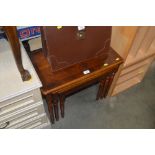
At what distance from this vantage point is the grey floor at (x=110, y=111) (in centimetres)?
168

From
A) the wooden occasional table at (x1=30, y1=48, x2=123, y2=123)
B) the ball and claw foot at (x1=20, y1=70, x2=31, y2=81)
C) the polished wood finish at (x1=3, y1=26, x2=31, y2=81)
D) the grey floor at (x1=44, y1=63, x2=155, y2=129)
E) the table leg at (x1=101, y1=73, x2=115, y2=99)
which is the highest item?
the polished wood finish at (x1=3, y1=26, x2=31, y2=81)

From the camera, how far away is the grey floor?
1.68 metres

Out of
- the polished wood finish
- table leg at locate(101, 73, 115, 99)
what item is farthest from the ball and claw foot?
table leg at locate(101, 73, 115, 99)

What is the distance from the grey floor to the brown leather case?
2.05 ft

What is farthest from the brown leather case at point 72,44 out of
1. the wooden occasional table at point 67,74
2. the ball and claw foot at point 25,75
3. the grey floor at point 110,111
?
the grey floor at point 110,111

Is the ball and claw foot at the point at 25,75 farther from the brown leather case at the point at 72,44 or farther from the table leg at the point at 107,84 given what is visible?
the table leg at the point at 107,84

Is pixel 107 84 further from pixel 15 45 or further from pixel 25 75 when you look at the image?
pixel 15 45

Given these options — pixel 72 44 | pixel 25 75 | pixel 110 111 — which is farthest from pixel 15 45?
pixel 110 111

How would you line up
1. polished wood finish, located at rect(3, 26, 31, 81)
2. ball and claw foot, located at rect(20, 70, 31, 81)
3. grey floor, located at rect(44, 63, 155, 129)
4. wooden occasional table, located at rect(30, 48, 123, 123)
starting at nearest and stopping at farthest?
1. polished wood finish, located at rect(3, 26, 31, 81)
2. ball and claw foot, located at rect(20, 70, 31, 81)
3. wooden occasional table, located at rect(30, 48, 123, 123)
4. grey floor, located at rect(44, 63, 155, 129)

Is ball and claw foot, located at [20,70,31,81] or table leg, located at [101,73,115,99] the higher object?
ball and claw foot, located at [20,70,31,81]

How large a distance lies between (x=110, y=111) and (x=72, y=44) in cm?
89

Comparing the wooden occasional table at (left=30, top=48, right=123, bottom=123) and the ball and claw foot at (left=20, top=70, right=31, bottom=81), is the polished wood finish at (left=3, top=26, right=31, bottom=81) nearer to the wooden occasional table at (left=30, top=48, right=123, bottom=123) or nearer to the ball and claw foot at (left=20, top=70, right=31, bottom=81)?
the ball and claw foot at (left=20, top=70, right=31, bottom=81)

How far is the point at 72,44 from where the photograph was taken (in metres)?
1.15
